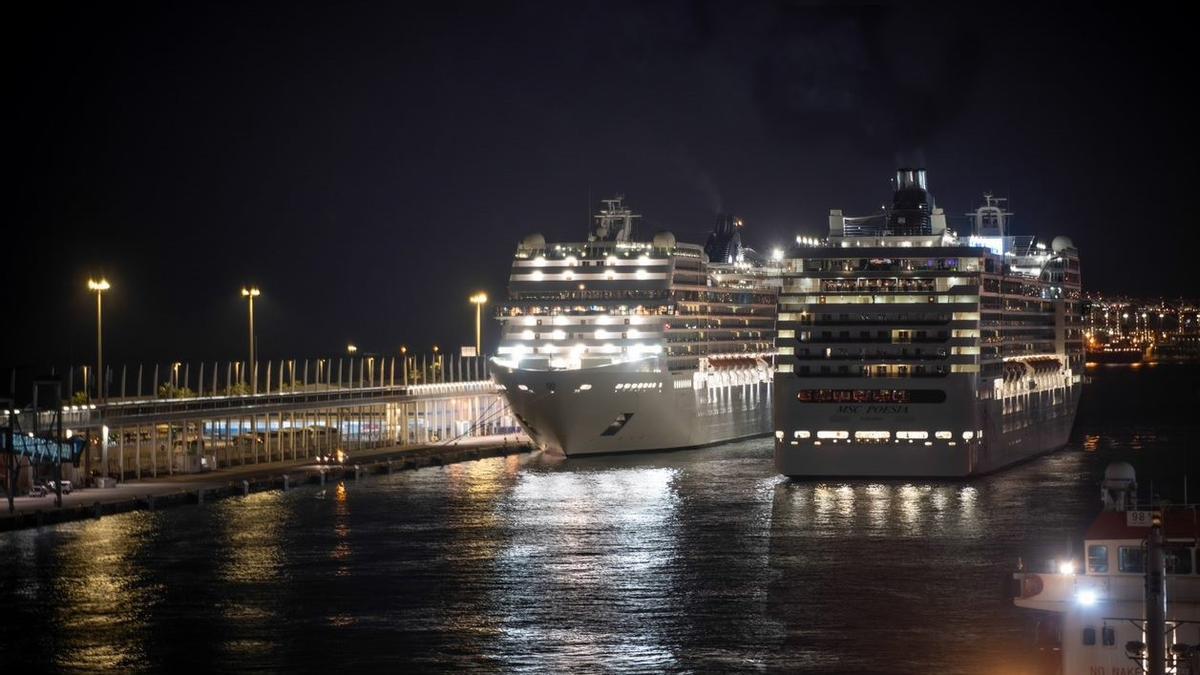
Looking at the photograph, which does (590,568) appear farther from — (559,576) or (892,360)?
(892,360)

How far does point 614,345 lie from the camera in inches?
3516

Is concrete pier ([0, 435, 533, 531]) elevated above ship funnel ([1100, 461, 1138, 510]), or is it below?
below

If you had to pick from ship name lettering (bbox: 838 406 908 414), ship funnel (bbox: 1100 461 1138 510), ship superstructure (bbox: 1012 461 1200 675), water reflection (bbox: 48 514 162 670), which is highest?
ship name lettering (bbox: 838 406 908 414)

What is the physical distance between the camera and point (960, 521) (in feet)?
195

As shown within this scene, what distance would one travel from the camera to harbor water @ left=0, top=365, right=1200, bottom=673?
38.2 metres

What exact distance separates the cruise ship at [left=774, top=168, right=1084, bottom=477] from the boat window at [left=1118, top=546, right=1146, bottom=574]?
38.5 metres

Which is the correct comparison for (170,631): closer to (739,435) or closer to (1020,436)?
(1020,436)

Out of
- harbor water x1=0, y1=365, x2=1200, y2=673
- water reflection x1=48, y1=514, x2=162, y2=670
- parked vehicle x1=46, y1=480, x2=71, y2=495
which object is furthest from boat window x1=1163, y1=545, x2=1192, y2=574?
parked vehicle x1=46, y1=480, x2=71, y2=495

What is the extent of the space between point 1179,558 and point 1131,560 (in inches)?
32.4

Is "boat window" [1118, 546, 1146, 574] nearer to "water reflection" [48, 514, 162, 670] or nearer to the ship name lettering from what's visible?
"water reflection" [48, 514, 162, 670]

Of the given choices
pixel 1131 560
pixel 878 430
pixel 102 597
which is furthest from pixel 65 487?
pixel 1131 560

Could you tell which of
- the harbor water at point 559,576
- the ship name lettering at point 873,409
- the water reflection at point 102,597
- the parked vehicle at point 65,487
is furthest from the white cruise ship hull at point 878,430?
the parked vehicle at point 65,487

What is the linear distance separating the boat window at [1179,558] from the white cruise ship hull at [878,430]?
38862mm

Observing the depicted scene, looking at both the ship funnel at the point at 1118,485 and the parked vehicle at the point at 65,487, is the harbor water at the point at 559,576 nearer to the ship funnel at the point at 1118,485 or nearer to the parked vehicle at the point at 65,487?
the ship funnel at the point at 1118,485
